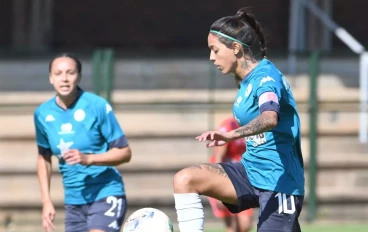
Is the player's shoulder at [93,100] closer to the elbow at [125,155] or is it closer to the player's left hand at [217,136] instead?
the elbow at [125,155]

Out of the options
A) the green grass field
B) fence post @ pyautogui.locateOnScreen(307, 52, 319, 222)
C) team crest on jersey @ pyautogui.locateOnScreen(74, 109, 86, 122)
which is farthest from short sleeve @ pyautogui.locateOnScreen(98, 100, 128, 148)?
fence post @ pyautogui.locateOnScreen(307, 52, 319, 222)

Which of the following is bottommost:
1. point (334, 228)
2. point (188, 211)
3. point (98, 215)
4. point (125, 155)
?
point (334, 228)

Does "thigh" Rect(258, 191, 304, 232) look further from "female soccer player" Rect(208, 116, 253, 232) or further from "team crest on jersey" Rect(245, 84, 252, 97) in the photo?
"female soccer player" Rect(208, 116, 253, 232)

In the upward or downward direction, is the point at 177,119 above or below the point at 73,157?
below

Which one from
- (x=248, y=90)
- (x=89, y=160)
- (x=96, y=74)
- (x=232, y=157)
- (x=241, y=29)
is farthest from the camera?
(x=96, y=74)

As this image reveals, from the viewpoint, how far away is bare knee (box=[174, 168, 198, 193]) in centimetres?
597

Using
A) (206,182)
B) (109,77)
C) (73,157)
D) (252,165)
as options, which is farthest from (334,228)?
(206,182)

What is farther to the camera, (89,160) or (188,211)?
(89,160)

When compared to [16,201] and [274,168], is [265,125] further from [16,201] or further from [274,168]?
[16,201]

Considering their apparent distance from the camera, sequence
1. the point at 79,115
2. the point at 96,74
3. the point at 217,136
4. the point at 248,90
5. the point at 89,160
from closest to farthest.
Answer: the point at 217,136 → the point at 248,90 → the point at 89,160 → the point at 79,115 → the point at 96,74

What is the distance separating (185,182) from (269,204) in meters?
0.56

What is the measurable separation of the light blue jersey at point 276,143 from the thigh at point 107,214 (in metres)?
1.52

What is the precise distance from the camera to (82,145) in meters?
7.43

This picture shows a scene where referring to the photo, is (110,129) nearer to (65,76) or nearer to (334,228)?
(65,76)
